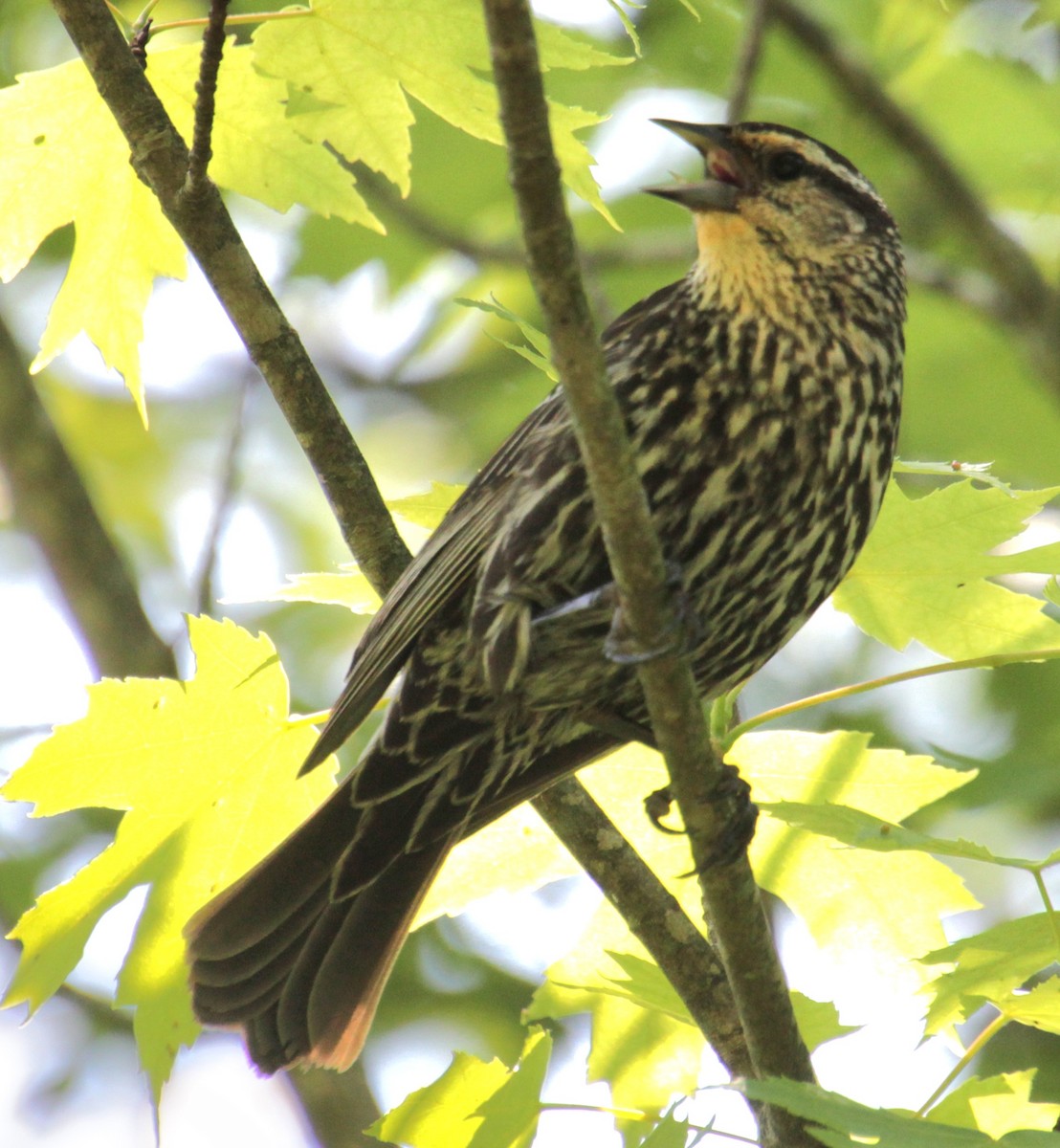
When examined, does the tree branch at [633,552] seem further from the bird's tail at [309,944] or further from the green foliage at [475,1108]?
the bird's tail at [309,944]

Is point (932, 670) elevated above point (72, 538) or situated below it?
below

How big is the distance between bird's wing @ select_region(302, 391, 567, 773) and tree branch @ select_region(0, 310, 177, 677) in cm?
151

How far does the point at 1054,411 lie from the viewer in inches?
226

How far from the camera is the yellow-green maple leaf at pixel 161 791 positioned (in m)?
2.59

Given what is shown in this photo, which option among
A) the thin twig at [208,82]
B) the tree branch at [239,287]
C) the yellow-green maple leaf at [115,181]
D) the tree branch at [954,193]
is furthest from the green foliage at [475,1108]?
the tree branch at [954,193]

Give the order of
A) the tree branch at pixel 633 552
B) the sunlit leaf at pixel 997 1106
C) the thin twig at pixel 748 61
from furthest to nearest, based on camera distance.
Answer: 1. the thin twig at pixel 748 61
2. the sunlit leaf at pixel 997 1106
3. the tree branch at pixel 633 552

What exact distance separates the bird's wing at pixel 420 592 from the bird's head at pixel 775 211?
44cm

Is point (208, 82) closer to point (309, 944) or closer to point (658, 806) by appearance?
point (658, 806)

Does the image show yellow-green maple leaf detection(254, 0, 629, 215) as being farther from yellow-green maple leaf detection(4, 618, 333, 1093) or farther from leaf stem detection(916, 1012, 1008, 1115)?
leaf stem detection(916, 1012, 1008, 1115)

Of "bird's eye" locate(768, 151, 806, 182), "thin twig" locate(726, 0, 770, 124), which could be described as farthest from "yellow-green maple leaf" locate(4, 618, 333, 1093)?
"thin twig" locate(726, 0, 770, 124)

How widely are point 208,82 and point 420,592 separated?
35.1 inches

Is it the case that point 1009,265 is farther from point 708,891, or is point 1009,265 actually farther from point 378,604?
point 708,891

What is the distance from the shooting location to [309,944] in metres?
3.08

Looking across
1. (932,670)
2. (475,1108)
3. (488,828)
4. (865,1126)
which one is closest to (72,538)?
(488,828)
